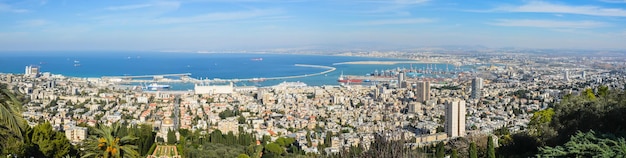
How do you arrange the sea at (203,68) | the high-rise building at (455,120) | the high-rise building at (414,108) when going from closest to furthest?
1. the high-rise building at (455,120)
2. the high-rise building at (414,108)
3. the sea at (203,68)

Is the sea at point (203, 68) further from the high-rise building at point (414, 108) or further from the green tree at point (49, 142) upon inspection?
the green tree at point (49, 142)

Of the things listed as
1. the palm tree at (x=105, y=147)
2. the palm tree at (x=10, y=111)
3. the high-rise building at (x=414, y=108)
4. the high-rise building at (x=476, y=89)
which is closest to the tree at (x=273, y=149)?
the palm tree at (x=105, y=147)

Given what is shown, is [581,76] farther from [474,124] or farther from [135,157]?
[135,157]

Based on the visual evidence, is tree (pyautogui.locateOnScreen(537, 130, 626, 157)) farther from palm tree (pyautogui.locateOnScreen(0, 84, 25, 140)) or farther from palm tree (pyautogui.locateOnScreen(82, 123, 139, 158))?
palm tree (pyautogui.locateOnScreen(82, 123, 139, 158))

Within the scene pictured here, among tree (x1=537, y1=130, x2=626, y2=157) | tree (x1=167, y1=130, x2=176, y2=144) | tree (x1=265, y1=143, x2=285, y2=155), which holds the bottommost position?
tree (x1=265, y1=143, x2=285, y2=155)

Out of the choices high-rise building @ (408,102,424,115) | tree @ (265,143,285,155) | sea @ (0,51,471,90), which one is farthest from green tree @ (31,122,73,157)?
sea @ (0,51,471,90)

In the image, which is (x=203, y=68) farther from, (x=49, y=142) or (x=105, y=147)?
(x=105, y=147)

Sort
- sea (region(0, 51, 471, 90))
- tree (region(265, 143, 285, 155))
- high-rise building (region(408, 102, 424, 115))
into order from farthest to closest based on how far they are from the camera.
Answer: sea (region(0, 51, 471, 90)) < high-rise building (region(408, 102, 424, 115)) < tree (region(265, 143, 285, 155))

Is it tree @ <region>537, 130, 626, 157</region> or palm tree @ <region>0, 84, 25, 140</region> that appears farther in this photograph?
tree @ <region>537, 130, 626, 157</region>
